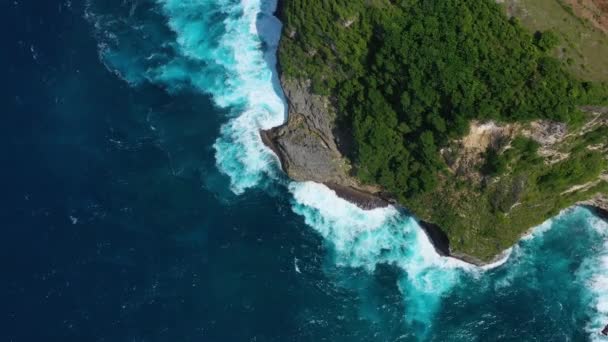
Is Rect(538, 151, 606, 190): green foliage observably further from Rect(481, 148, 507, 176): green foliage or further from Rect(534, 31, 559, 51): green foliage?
Rect(534, 31, 559, 51): green foliage

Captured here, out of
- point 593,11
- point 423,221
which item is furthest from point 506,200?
point 593,11

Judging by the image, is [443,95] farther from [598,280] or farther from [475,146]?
[598,280]

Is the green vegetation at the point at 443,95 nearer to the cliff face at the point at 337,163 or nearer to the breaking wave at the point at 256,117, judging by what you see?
the cliff face at the point at 337,163

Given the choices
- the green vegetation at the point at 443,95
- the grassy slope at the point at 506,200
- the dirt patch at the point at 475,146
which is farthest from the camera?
the grassy slope at the point at 506,200

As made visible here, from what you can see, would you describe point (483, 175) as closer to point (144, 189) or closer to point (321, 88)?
point (321, 88)

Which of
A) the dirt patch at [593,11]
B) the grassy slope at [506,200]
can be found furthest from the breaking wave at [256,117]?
the dirt patch at [593,11]

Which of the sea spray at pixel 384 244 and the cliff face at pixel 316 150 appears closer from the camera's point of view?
the sea spray at pixel 384 244
